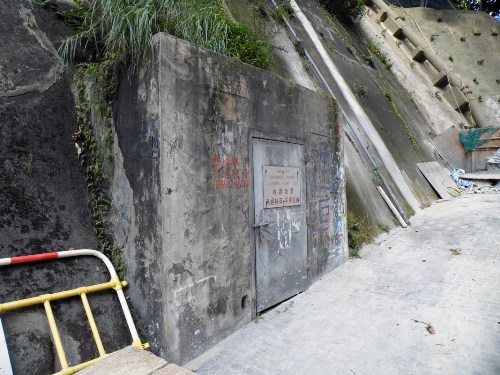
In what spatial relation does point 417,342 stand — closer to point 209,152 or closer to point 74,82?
point 209,152

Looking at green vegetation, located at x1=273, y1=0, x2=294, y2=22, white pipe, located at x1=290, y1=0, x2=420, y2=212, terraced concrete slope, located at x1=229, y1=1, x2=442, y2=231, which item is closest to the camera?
terraced concrete slope, located at x1=229, y1=1, x2=442, y2=231

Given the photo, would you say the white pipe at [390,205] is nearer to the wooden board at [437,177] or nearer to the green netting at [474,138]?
the wooden board at [437,177]

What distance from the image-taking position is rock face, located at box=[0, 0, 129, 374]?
2.51m

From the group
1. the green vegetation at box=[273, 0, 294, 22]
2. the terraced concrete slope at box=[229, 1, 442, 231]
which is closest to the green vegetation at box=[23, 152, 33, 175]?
the terraced concrete slope at box=[229, 1, 442, 231]

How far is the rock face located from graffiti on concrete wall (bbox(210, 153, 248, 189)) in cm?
130

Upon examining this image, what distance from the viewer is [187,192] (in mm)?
3158

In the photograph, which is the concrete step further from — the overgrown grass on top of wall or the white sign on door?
the overgrown grass on top of wall

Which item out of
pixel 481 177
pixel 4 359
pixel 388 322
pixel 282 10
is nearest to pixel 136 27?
pixel 4 359

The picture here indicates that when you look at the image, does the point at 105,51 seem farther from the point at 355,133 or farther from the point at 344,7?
the point at 344,7

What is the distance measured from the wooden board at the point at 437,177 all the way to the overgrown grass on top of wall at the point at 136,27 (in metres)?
8.14

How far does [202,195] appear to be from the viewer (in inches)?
130

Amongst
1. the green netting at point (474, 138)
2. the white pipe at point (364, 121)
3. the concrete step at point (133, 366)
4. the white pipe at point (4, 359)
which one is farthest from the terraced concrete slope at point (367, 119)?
the white pipe at point (4, 359)

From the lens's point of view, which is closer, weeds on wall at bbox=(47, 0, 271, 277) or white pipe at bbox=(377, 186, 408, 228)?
weeds on wall at bbox=(47, 0, 271, 277)

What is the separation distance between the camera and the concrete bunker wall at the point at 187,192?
298cm
